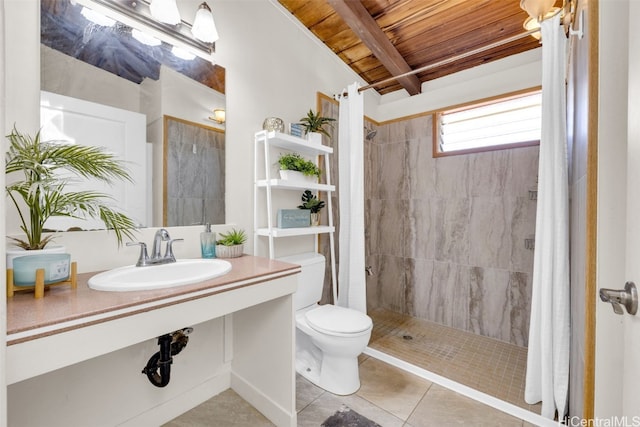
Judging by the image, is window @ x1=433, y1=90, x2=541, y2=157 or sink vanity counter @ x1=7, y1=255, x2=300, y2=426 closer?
sink vanity counter @ x1=7, y1=255, x2=300, y2=426

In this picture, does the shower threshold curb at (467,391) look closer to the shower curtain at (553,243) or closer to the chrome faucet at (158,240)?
the shower curtain at (553,243)

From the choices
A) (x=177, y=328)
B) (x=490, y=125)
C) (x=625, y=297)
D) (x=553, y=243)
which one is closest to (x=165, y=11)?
(x=177, y=328)

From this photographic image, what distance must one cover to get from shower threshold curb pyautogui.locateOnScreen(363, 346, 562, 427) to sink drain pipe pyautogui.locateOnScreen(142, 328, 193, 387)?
4.52ft

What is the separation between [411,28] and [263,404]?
2757mm

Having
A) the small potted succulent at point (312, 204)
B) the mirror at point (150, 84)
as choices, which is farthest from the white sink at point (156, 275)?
the small potted succulent at point (312, 204)

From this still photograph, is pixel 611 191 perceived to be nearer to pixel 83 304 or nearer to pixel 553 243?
pixel 553 243

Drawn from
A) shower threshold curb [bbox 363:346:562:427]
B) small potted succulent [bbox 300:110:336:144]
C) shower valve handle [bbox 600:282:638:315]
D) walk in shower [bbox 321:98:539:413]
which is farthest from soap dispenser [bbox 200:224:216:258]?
shower valve handle [bbox 600:282:638:315]

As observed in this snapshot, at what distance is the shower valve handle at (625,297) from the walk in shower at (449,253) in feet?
4.53

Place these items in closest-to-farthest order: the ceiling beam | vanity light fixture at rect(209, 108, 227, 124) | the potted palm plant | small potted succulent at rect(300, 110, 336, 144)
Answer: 1. the potted palm plant
2. vanity light fixture at rect(209, 108, 227, 124)
3. the ceiling beam
4. small potted succulent at rect(300, 110, 336, 144)

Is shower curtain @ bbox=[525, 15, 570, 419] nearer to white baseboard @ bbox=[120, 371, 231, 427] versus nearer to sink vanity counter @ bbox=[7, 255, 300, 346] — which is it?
sink vanity counter @ bbox=[7, 255, 300, 346]

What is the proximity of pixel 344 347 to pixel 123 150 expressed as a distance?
1552 millimetres

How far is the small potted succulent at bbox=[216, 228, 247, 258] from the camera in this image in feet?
5.04

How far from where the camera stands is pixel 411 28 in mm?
2076

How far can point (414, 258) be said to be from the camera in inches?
106
